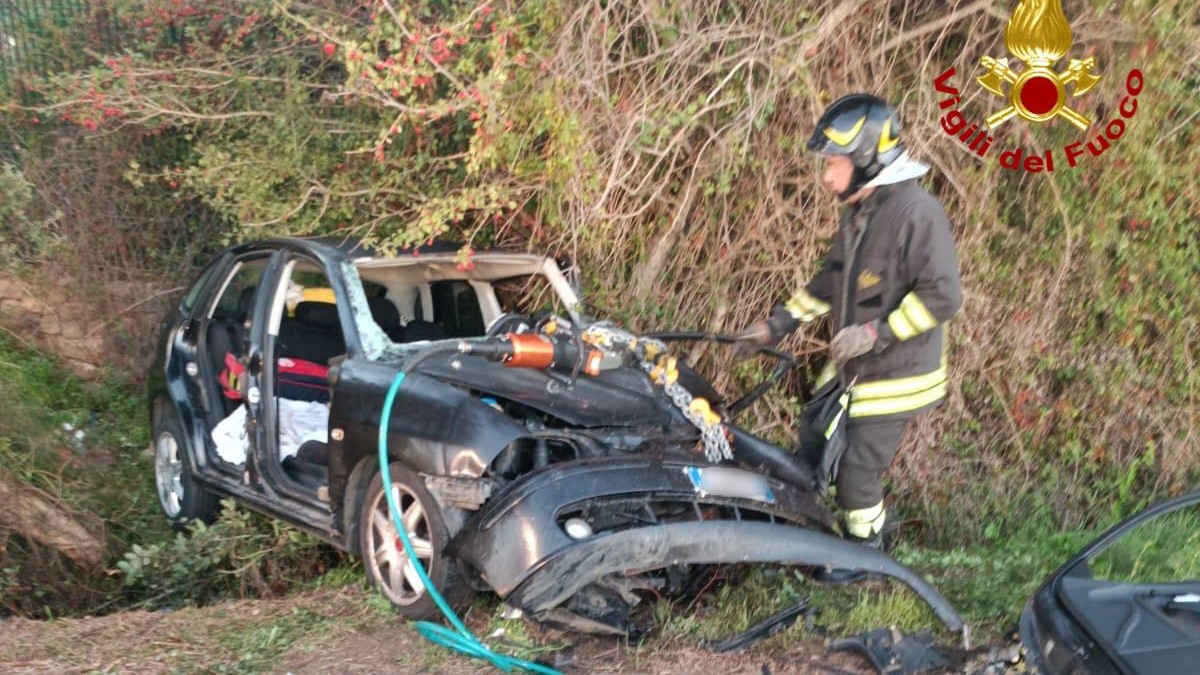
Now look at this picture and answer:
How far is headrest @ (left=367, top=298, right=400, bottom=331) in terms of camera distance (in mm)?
4836

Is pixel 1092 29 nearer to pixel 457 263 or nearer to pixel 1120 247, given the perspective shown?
pixel 1120 247

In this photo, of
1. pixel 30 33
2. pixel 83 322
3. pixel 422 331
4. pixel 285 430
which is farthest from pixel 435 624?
pixel 30 33

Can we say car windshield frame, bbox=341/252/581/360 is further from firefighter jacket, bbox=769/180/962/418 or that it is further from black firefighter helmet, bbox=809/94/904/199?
black firefighter helmet, bbox=809/94/904/199

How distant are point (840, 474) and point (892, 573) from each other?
0.64 m

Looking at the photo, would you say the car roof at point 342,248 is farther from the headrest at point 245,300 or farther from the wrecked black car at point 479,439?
the headrest at point 245,300

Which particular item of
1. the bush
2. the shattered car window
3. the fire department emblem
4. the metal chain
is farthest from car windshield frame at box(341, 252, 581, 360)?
the fire department emblem

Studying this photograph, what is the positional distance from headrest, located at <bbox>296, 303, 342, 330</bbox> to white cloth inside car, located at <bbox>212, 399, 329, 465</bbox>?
44 cm

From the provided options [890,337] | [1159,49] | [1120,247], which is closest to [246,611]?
[890,337]

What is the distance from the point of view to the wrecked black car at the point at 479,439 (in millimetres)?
3477

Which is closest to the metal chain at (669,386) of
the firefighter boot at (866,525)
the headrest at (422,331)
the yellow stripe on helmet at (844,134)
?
the firefighter boot at (866,525)

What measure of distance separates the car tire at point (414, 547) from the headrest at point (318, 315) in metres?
1.53

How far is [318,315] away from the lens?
5371 mm

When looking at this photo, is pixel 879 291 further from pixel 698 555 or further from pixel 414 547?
pixel 414 547

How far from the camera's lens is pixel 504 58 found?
5.02 meters
